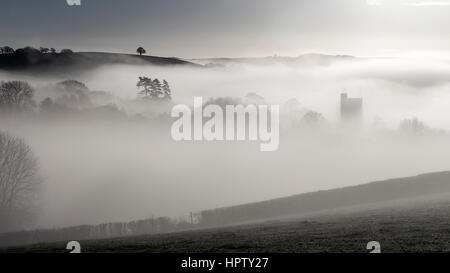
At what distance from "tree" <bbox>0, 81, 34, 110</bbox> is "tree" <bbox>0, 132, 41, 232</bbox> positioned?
3.10 ft

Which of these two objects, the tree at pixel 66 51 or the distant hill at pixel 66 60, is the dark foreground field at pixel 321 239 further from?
the tree at pixel 66 51

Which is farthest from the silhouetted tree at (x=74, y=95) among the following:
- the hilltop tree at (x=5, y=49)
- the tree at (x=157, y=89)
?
the tree at (x=157, y=89)

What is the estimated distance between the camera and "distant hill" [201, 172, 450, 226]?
3147 cm

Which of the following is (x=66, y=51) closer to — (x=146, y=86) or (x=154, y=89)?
(x=146, y=86)

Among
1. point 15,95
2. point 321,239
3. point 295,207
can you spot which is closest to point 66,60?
point 15,95

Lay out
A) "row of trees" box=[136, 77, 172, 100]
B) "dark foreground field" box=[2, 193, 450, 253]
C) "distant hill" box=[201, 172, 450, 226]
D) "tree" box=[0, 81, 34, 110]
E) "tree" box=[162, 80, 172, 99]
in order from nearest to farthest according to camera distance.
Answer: "dark foreground field" box=[2, 193, 450, 253] < "row of trees" box=[136, 77, 172, 100] < "tree" box=[162, 80, 172, 99] < "tree" box=[0, 81, 34, 110] < "distant hill" box=[201, 172, 450, 226]

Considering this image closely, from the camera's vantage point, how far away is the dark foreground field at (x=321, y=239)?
16.4m

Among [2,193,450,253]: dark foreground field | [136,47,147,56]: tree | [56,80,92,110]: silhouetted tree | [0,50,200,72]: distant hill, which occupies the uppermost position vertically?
[136,47,147,56]: tree

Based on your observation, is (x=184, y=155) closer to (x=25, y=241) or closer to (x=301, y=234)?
(x=301, y=234)

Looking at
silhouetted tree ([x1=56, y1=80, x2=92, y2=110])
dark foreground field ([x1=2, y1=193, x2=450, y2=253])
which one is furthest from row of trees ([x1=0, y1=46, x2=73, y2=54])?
dark foreground field ([x1=2, y1=193, x2=450, y2=253])

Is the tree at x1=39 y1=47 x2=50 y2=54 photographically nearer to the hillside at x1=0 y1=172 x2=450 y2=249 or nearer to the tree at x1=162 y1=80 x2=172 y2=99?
the tree at x1=162 y1=80 x2=172 y2=99

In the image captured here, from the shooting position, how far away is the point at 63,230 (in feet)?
77.8

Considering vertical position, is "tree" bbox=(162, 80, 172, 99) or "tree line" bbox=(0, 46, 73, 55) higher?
"tree line" bbox=(0, 46, 73, 55)

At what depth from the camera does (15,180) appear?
24484 millimetres
